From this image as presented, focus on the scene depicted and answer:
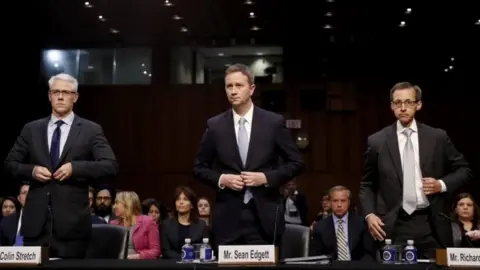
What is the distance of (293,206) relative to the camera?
731cm

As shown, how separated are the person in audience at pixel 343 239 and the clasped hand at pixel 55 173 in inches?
89.2

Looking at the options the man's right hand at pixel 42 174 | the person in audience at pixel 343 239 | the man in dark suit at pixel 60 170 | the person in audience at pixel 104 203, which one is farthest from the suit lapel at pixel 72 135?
the person in audience at pixel 104 203

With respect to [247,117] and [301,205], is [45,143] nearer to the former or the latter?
[247,117]

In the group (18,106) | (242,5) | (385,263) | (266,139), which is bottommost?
(385,263)

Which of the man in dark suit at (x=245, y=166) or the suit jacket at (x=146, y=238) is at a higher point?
the man in dark suit at (x=245, y=166)

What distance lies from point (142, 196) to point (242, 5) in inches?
136

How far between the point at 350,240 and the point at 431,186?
6.58 feet

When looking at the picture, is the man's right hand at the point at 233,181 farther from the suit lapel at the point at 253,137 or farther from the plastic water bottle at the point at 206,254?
the plastic water bottle at the point at 206,254

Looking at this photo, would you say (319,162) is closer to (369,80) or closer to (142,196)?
(369,80)

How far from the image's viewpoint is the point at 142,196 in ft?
31.8

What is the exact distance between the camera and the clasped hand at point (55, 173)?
253 cm

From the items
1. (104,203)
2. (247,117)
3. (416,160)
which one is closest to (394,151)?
(416,160)

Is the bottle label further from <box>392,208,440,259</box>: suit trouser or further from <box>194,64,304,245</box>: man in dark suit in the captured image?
<box>194,64,304,245</box>: man in dark suit

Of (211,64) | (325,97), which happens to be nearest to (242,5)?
(211,64)
